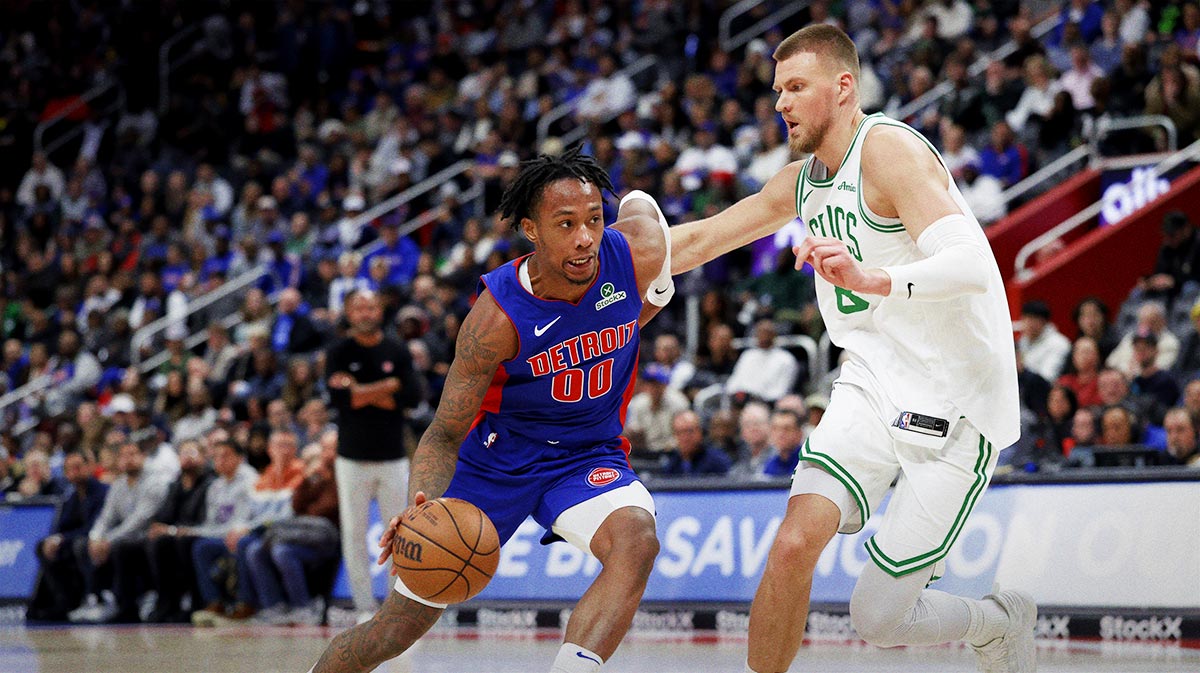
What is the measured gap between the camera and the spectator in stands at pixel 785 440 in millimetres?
11117

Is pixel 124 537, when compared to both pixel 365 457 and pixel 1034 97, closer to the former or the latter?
pixel 365 457

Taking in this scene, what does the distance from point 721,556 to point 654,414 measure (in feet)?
6.87

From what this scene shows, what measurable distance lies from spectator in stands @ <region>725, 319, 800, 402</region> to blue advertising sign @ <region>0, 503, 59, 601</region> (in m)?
6.58

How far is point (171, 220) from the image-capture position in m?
21.2

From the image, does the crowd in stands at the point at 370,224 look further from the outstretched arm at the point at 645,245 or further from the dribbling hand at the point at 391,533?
the dribbling hand at the point at 391,533

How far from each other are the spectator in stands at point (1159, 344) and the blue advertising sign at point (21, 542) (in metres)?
9.57

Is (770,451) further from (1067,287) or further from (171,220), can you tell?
(171,220)

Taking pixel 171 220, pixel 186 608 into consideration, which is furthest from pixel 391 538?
pixel 171 220

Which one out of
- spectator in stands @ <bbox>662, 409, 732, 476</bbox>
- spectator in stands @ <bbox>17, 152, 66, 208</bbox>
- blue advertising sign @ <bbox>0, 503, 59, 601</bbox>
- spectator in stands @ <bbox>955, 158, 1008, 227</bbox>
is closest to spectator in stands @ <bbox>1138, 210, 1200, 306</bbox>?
spectator in stands @ <bbox>955, 158, 1008, 227</bbox>

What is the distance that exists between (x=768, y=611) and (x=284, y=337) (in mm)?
12654

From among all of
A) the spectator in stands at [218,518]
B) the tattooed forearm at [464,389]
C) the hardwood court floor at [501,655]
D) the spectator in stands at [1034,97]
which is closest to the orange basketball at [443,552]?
the tattooed forearm at [464,389]

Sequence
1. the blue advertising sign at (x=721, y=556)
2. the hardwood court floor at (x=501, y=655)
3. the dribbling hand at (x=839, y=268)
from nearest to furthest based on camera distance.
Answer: the dribbling hand at (x=839, y=268) → the hardwood court floor at (x=501, y=655) → the blue advertising sign at (x=721, y=556)

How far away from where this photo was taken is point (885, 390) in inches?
206

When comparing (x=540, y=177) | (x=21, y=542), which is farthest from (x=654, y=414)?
(x=540, y=177)
